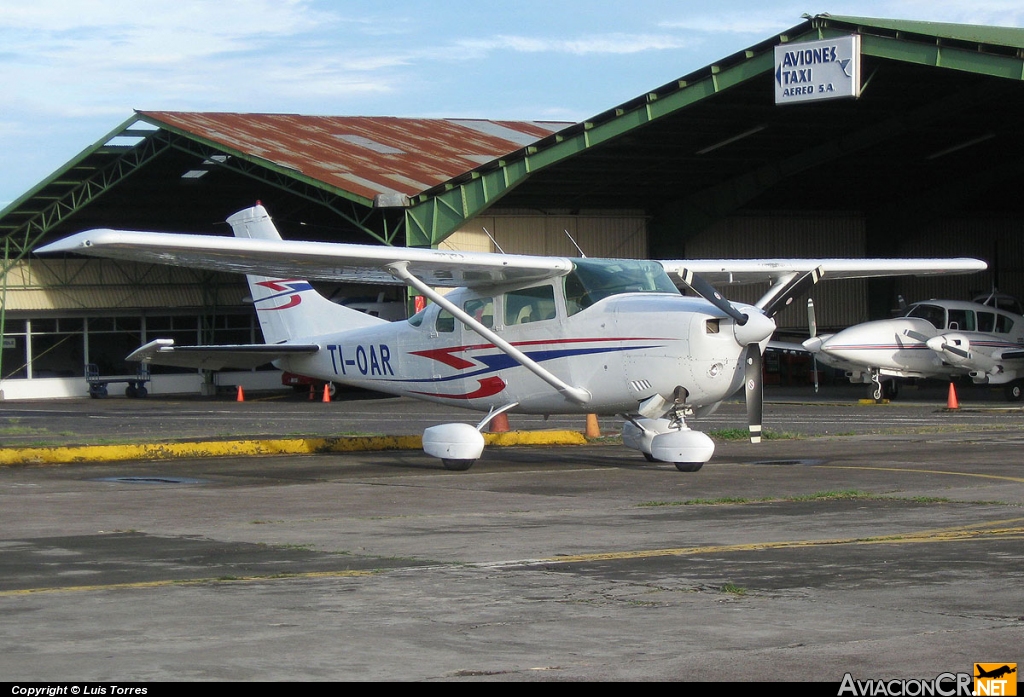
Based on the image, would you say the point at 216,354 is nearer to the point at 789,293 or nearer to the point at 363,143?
the point at 789,293

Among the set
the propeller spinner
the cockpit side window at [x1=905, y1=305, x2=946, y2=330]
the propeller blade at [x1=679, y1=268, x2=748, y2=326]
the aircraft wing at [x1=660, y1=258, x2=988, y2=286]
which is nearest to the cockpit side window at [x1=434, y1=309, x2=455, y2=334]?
the aircraft wing at [x1=660, y1=258, x2=988, y2=286]

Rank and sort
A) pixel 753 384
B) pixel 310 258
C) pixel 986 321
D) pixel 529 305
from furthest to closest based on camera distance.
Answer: pixel 986 321, pixel 529 305, pixel 310 258, pixel 753 384

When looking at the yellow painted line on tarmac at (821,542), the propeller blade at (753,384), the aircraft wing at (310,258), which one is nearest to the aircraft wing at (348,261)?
the aircraft wing at (310,258)

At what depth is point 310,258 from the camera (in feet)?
46.7

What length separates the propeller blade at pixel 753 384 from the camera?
13.5 meters

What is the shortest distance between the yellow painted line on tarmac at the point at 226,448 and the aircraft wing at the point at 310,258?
106 inches

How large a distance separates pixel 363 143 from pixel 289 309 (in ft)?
67.8

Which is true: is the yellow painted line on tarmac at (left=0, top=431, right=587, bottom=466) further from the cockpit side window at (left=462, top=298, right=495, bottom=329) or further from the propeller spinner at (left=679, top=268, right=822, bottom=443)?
the propeller spinner at (left=679, top=268, right=822, bottom=443)

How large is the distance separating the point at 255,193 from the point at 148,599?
3924 centimetres

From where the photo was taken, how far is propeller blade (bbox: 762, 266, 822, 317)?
1456cm

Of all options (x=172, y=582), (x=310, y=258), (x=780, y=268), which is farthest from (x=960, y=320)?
(x=172, y=582)

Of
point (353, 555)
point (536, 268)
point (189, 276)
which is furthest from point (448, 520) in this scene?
point (189, 276)

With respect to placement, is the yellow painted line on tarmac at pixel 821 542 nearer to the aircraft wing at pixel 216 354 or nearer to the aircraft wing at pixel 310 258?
the aircraft wing at pixel 310 258

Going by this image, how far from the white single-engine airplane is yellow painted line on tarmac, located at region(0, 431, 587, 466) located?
1341 centimetres
